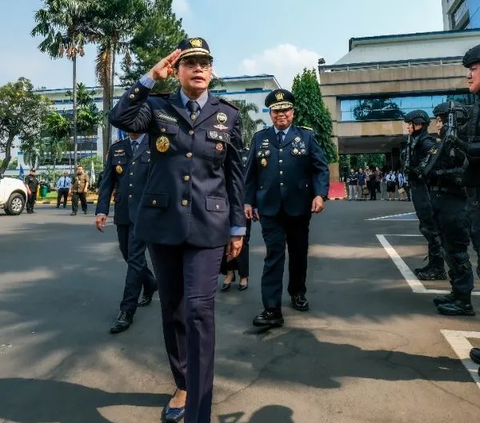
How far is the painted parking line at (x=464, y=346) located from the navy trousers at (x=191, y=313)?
1697mm

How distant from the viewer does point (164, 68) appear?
229 cm

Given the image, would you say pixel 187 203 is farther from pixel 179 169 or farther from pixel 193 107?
pixel 193 107

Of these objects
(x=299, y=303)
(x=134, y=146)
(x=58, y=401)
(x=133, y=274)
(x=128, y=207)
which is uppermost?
(x=134, y=146)

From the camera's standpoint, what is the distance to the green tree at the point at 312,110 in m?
33.9

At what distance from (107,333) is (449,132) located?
3094 mm

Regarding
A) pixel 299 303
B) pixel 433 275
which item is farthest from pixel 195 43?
pixel 433 275

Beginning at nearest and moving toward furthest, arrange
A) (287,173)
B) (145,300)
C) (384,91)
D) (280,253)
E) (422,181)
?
(280,253), (287,173), (145,300), (422,181), (384,91)

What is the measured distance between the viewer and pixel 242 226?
8.30ft

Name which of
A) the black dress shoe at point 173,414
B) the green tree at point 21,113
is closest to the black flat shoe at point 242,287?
the black dress shoe at point 173,414

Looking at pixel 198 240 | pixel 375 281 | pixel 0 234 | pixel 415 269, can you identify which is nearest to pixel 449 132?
pixel 198 240

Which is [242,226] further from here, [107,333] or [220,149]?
[107,333]

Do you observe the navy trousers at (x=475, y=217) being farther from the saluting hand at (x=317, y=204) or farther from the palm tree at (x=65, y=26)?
the palm tree at (x=65, y=26)

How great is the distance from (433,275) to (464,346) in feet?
7.46

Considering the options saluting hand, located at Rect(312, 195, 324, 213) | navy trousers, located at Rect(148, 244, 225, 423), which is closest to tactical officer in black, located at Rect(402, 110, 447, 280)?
saluting hand, located at Rect(312, 195, 324, 213)
